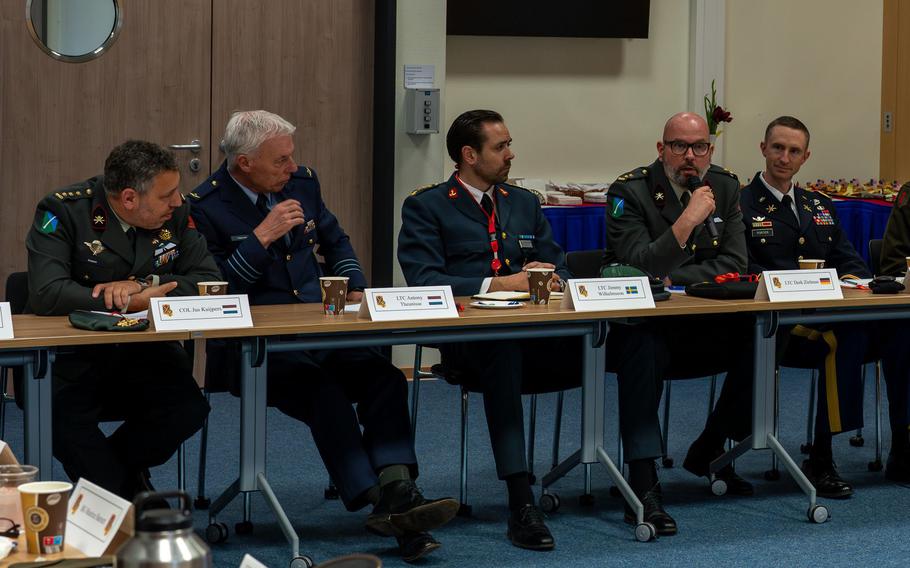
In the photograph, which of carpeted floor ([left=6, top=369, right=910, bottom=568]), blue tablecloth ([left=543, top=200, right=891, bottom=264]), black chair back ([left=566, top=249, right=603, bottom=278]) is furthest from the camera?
blue tablecloth ([left=543, top=200, right=891, bottom=264])

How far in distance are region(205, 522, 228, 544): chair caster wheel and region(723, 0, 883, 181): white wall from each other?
14.3 ft

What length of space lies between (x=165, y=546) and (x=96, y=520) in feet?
1.84

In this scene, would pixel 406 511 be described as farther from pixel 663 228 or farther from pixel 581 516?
pixel 663 228

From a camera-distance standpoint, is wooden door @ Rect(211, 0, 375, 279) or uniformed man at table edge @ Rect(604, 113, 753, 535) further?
wooden door @ Rect(211, 0, 375, 279)

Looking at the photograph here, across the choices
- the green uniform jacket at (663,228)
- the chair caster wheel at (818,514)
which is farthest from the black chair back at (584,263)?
the chair caster wheel at (818,514)

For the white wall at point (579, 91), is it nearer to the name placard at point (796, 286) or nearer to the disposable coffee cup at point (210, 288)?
the name placard at point (796, 286)

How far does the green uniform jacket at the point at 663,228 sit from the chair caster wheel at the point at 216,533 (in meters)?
1.60

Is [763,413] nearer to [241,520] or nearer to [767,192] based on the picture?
[767,192]

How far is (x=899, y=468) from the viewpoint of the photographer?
418 centimetres

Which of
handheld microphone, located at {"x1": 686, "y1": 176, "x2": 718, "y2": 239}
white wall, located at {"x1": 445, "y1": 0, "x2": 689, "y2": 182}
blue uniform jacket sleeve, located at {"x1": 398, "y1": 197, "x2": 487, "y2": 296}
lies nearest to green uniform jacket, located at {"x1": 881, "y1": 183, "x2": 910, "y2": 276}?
handheld microphone, located at {"x1": 686, "y1": 176, "x2": 718, "y2": 239}

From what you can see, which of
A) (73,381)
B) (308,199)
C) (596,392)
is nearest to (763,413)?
(596,392)

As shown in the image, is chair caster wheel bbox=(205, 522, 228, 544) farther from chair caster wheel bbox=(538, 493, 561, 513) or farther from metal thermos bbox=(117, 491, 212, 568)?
metal thermos bbox=(117, 491, 212, 568)

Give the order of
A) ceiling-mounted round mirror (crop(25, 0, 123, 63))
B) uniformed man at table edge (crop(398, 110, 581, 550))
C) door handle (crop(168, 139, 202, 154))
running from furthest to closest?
door handle (crop(168, 139, 202, 154)) < ceiling-mounted round mirror (crop(25, 0, 123, 63)) < uniformed man at table edge (crop(398, 110, 581, 550))

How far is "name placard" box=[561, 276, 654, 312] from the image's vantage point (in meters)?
3.41
